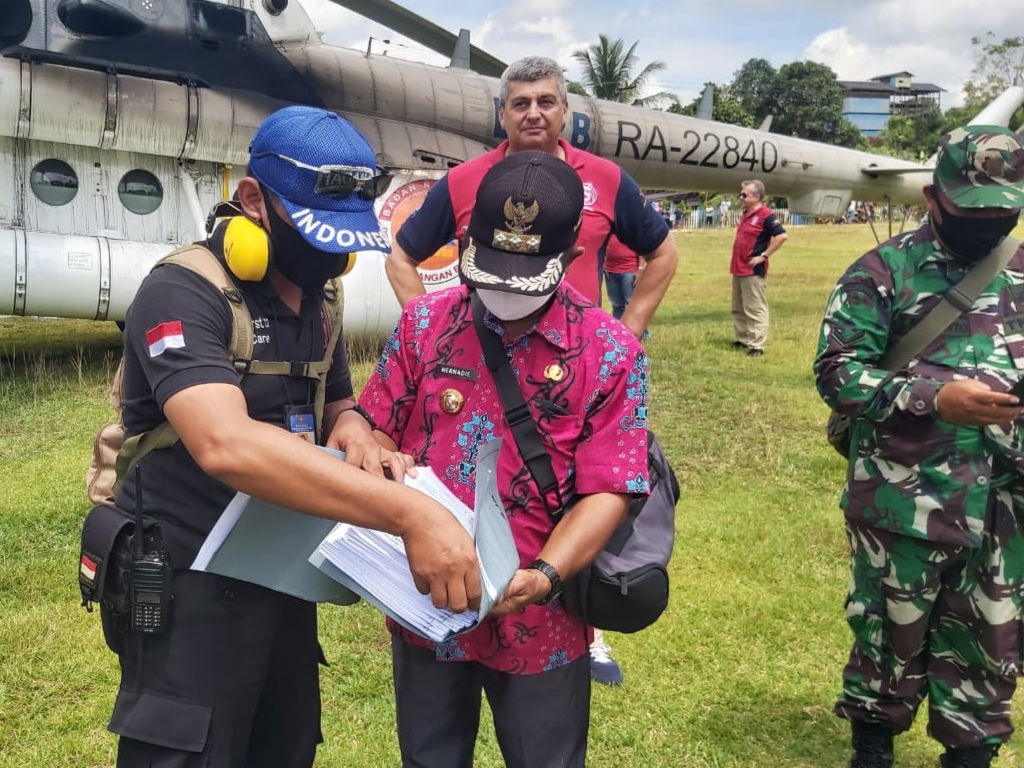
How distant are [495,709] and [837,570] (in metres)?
3.26

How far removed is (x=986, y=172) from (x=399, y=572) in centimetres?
208

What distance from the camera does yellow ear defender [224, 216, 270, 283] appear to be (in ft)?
5.86

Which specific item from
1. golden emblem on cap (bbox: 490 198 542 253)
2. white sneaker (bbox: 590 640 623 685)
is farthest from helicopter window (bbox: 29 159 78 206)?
golden emblem on cap (bbox: 490 198 542 253)

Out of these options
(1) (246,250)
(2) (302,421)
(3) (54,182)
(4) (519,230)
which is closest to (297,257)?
(1) (246,250)

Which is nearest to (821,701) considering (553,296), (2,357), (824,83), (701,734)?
(701,734)

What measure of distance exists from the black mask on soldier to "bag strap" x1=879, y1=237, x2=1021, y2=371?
1.77 m

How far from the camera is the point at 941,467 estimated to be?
103 inches

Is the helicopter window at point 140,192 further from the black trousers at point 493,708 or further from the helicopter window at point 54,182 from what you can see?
the black trousers at point 493,708

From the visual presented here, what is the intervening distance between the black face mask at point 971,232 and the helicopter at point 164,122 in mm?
4971

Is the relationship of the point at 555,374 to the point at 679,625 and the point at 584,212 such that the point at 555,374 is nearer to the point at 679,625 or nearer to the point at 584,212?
the point at 584,212

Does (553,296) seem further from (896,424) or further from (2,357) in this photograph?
(2,357)

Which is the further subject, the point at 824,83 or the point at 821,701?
the point at 824,83

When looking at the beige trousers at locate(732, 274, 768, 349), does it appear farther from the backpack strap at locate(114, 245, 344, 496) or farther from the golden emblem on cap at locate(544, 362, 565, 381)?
the backpack strap at locate(114, 245, 344, 496)

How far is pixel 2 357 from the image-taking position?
8.88 metres
